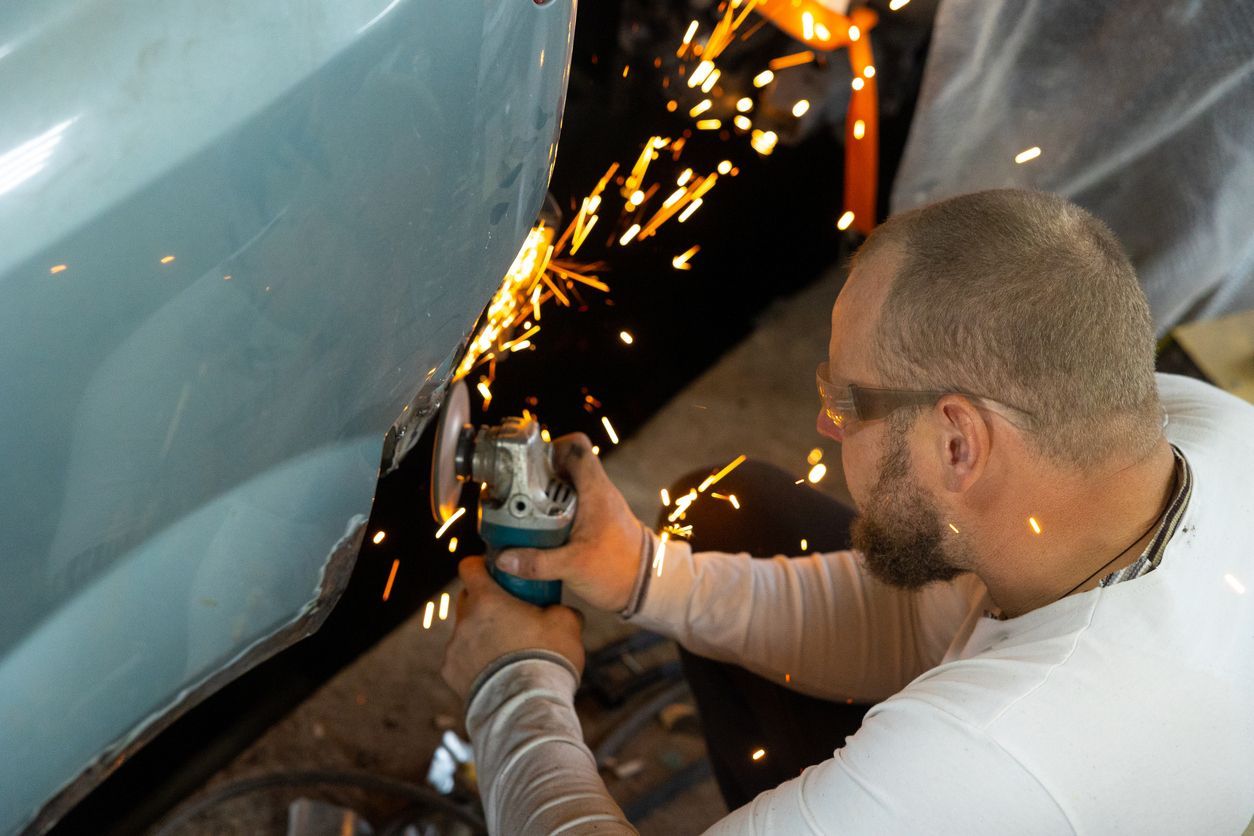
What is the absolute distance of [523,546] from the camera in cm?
200

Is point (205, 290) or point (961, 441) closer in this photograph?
point (205, 290)

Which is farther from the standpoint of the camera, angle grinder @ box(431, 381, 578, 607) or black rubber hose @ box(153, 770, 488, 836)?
black rubber hose @ box(153, 770, 488, 836)

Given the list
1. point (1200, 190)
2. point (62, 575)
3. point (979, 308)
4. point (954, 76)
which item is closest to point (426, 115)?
point (62, 575)

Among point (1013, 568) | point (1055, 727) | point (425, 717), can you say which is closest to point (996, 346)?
point (1013, 568)

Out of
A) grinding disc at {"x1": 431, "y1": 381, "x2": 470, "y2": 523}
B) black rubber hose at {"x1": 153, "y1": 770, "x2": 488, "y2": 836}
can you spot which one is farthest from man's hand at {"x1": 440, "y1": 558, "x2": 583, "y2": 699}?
black rubber hose at {"x1": 153, "y1": 770, "x2": 488, "y2": 836}

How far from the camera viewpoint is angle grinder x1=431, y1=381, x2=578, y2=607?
1.88 meters

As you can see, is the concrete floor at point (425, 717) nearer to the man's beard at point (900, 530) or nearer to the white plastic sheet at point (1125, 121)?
the white plastic sheet at point (1125, 121)

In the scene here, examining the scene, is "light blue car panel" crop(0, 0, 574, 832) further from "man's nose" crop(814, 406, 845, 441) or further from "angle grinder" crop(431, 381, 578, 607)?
"man's nose" crop(814, 406, 845, 441)

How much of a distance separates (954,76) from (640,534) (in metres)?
1.78

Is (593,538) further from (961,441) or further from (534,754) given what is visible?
(961,441)

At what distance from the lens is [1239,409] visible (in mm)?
1967

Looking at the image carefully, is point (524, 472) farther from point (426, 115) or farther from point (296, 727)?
point (296, 727)

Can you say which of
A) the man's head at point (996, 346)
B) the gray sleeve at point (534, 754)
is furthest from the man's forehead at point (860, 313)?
the gray sleeve at point (534, 754)

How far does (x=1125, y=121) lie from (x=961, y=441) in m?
1.92
